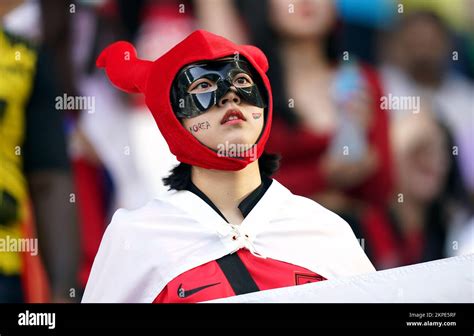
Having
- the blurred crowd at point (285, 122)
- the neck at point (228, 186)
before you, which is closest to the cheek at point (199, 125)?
the neck at point (228, 186)

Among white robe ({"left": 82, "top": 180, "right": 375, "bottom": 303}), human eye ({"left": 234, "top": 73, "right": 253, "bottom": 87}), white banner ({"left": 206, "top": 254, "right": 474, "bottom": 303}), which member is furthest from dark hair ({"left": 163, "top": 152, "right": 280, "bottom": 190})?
white banner ({"left": 206, "top": 254, "right": 474, "bottom": 303})

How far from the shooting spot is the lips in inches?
192

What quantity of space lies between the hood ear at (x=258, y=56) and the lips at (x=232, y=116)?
0.28 m

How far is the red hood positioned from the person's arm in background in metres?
0.47

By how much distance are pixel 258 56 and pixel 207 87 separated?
0.27 meters

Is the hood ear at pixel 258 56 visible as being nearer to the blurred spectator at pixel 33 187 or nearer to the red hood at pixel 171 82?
Answer: the red hood at pixel 171 82

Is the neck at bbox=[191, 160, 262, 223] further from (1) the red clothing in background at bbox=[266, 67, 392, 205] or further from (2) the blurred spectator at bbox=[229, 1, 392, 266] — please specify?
(2) the blurred spectator at bbox=[229, 1, 392, 266]

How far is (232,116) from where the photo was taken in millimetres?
4887

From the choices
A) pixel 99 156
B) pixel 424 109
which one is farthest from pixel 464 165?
pixel 99 156

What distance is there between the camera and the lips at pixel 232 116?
4879 mm

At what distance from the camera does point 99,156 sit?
561 cm

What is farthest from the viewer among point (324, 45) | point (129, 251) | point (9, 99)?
point (324, 45)
